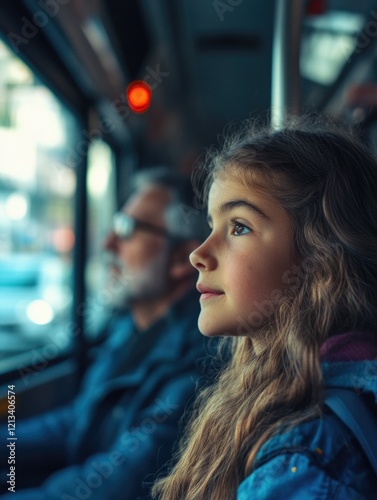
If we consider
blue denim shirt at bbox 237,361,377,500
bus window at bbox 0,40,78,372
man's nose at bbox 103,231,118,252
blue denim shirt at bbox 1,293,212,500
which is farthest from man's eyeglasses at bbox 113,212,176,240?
blue denim shirt at bbox 237,361,377,500

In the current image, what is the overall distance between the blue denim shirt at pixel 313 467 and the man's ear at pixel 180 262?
1243 millimetres

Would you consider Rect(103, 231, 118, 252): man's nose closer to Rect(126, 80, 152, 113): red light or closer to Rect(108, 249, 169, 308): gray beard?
Rect(108, 249, 169, 308): gray beard

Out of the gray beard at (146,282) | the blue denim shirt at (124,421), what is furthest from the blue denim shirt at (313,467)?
the gray beard at (146,282)

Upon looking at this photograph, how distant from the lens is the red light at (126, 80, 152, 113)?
274 centimetres

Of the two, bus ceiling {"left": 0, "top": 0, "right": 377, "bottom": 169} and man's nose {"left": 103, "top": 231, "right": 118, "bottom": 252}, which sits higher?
bus ceiling {"left": 0, "top": 0, "right": 377, "bottom": 169}

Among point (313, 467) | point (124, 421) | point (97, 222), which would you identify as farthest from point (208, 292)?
point (97, 222)

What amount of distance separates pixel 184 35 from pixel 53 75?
1349 millimetres

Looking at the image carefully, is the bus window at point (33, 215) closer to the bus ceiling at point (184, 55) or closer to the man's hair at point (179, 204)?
the bus ceiling at point (184, 55)

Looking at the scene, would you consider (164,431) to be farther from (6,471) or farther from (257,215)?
(257,215)

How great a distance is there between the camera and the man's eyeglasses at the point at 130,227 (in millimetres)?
2002

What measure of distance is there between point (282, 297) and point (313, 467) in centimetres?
25

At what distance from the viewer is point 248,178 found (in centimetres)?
88

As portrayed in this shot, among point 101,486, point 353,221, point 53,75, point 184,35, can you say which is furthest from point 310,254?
point 184,35

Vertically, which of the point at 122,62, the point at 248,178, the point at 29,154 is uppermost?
the point at 122,62
